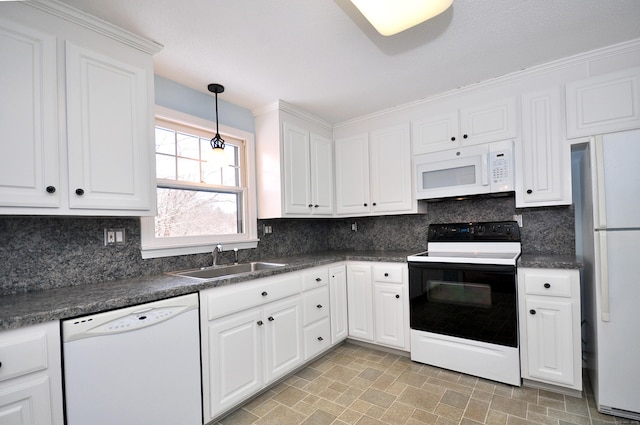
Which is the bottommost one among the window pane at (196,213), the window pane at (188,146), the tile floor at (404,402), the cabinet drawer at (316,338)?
the tile floor at (404,402)

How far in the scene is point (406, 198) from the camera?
2943 millimetres

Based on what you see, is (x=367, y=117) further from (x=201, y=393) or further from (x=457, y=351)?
(x=201, y=393)

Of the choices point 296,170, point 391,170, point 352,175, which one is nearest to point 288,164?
point 296,170

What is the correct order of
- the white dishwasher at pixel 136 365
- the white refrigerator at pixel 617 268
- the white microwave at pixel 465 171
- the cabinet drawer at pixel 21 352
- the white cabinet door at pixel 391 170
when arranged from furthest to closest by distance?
the white cabinet door at pixel 391 170
the white microwave at pixel 465 171
the white refrigerator at pixel 617 268
the white dishwasher at pixel 136 365
the cabinet drawer at pixel 21 352

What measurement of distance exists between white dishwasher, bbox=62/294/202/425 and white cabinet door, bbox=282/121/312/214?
4.56 ft

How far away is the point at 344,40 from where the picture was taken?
191cm

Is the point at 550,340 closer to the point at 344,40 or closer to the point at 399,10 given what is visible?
the point at 399,10

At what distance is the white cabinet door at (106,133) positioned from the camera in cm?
158

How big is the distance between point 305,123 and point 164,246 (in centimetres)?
178

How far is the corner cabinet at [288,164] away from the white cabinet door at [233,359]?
1098mm

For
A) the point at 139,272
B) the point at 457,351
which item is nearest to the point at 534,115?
the point at 457,351

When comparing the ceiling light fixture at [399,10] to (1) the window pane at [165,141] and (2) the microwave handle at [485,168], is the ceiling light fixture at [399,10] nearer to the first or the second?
(2) the microwave handle at [485,168]

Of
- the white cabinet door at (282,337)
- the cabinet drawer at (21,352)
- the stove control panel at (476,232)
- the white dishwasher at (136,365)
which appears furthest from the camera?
the stove control panel at (476,232)

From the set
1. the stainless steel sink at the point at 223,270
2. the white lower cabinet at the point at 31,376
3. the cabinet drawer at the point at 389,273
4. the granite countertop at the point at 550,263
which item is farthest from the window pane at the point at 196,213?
the granite countertop at the point at 550,263
